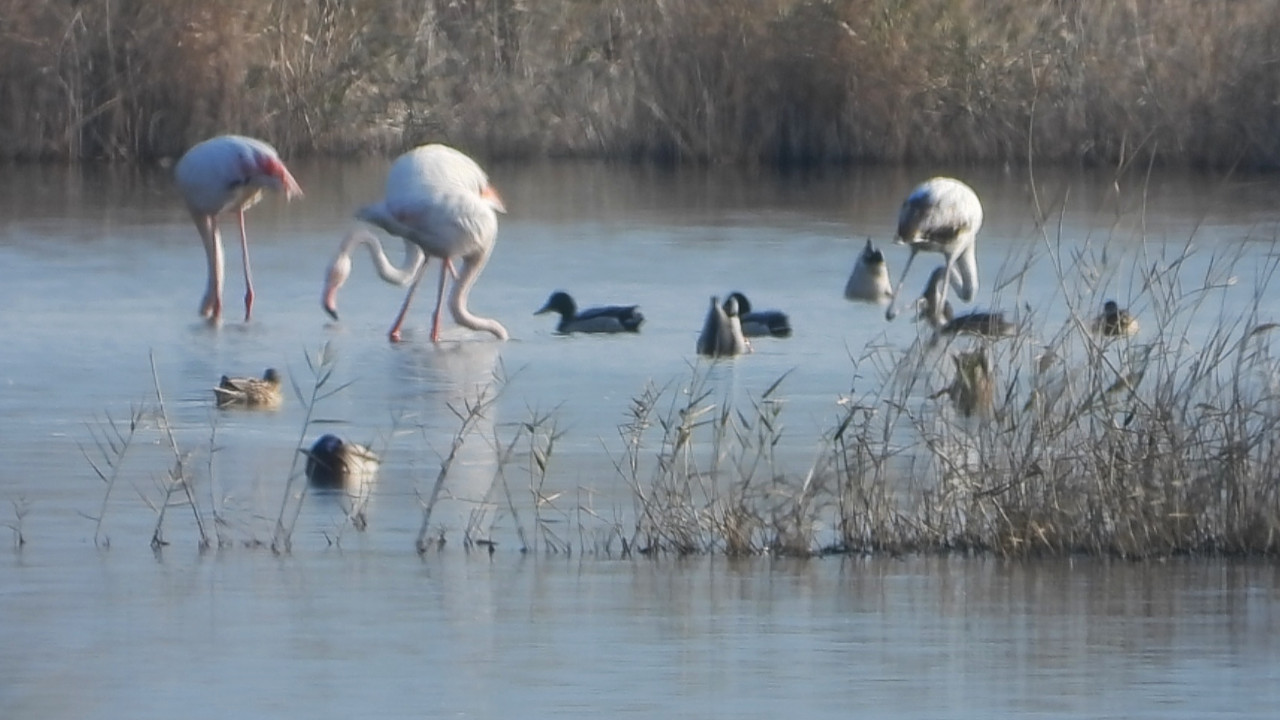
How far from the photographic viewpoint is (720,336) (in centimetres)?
1183

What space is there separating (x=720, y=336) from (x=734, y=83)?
40.1 ft

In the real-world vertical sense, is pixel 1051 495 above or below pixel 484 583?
above

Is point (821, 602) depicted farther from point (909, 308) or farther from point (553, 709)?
point (909, 308)

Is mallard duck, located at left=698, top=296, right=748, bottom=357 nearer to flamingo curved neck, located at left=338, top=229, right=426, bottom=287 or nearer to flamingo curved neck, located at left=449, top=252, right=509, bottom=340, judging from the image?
flamingo curved neck, located at left=449, top=252, right=509, bottom=340

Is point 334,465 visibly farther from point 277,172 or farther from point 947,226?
point 277,172

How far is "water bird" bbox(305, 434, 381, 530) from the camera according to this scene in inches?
319

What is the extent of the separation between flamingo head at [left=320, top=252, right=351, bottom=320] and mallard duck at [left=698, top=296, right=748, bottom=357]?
7.22 ft

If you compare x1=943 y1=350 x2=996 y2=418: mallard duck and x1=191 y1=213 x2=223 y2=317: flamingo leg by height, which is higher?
x1=943 y1=350 x2=996 y2=418: mallard duck

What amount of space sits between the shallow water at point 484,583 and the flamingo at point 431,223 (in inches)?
11.4

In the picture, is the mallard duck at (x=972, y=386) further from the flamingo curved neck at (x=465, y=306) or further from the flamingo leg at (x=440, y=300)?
the flamingo leg at (x=440, y=300)

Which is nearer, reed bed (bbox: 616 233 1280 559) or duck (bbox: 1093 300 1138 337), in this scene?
reed bed (bbox: 616 233 1280 559)

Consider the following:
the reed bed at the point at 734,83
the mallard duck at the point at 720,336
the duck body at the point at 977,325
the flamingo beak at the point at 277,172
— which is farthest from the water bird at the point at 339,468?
the reed bed at the point at 734,83

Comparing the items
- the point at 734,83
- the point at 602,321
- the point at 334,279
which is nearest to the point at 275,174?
the point at 334,279

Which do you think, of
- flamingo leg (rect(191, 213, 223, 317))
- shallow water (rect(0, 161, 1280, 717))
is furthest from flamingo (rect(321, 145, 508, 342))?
flamingo leg (rect(191, 213, 223, 317))
